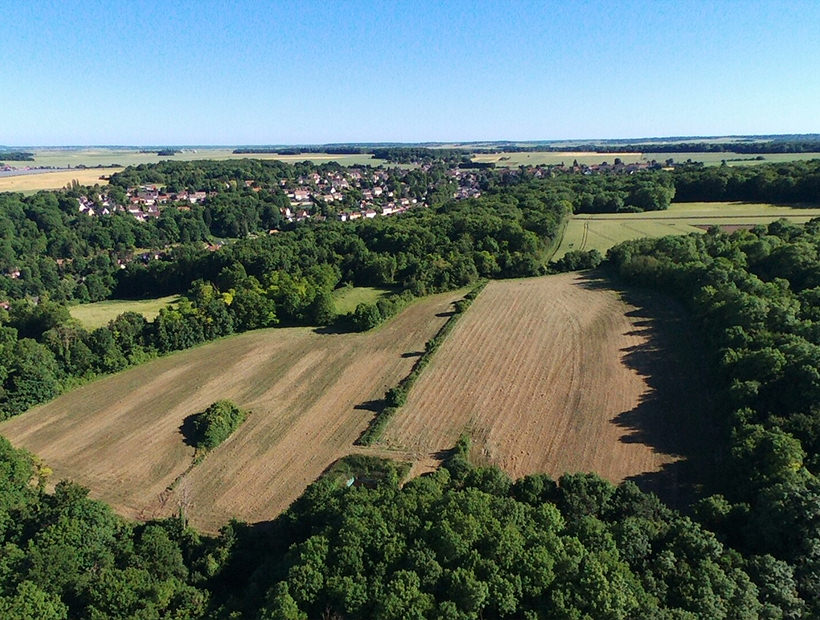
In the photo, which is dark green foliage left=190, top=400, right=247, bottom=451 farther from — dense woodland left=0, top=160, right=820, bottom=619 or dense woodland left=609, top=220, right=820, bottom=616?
dense woodland left=609, top=220, right=820, bottom=616

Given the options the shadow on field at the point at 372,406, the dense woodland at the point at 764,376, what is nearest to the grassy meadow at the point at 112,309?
the shadow on field at the point at 372,406

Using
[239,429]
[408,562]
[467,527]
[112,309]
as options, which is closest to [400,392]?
[239,429]

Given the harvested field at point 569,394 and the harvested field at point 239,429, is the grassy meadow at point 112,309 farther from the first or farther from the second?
the harvested field at point 569,394

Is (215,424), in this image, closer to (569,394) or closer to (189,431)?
(189,431)

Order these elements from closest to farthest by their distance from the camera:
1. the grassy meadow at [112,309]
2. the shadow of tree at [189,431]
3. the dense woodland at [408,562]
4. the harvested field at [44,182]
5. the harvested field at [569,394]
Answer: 1. the dense woodland at [408,562]
2. the harvested field at [569,394]
3. the shadow of tree at [189,431]
4. the grassy meadow at [112,309]
5. the harvested field at [44,182]

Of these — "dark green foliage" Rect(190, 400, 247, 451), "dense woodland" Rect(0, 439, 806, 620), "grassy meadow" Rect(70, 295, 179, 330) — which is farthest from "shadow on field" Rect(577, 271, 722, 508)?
"grassy meadow" Rect(70, 295, 179, 330)

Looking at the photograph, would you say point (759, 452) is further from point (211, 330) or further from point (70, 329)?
point (70, 329)
